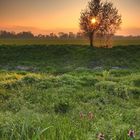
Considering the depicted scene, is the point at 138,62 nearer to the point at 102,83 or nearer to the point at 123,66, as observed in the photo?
the point at 123,66

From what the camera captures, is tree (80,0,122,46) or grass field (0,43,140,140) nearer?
grass field (0,43,140,140)

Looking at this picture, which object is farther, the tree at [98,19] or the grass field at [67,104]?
the tree at [98,19]

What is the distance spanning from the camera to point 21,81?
20.6 meters

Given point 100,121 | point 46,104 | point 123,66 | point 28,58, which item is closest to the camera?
point 100,121

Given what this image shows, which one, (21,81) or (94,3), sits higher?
(94,3)

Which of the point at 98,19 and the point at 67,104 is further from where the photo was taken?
the point at 98,19

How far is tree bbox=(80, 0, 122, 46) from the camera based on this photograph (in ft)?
206

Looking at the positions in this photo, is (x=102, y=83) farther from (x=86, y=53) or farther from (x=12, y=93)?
(x=86, y=53)

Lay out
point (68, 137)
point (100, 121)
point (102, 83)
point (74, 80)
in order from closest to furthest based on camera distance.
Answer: point (68, 137) → point (100, 121) → point (102, 83) → point (74, 80)

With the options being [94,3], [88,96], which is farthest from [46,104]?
[94,3]

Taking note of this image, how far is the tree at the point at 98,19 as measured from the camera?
206ft

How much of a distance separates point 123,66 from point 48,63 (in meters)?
7.00

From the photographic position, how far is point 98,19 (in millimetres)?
62438

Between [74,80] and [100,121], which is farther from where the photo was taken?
[74,80]
